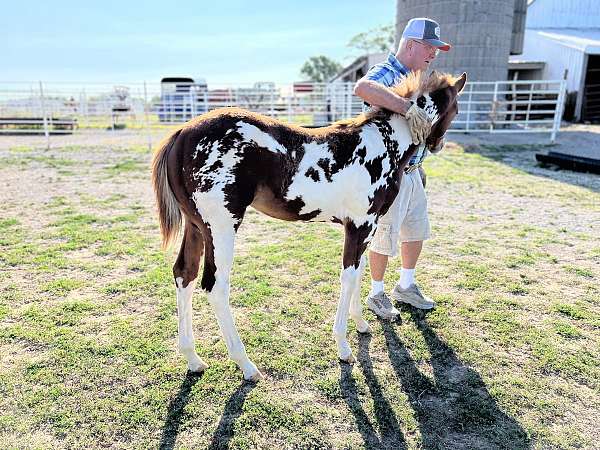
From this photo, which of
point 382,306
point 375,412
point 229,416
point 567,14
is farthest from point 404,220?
point 567,14

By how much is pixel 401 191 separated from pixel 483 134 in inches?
531

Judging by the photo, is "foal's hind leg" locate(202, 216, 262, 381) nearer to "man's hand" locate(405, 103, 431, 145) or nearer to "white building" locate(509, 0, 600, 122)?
"man's hand" locate(405, 103, 431, 145)

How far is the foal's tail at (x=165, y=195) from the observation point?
94.4 inches

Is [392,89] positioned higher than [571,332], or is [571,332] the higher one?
[392,89]

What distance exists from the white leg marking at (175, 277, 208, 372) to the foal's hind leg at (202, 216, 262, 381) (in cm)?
24

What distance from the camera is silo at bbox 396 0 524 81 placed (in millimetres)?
15414

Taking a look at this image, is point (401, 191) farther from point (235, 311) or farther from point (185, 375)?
point (185, 375)

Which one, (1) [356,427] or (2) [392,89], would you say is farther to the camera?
(2) [392,89]

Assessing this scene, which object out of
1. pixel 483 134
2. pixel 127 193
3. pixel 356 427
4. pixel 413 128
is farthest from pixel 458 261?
pixel 483 134

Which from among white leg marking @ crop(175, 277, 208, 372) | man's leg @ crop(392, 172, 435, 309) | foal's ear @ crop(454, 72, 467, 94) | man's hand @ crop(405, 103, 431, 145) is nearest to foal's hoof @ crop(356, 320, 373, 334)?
man's leg @ crop(392, 172, 435, 309)

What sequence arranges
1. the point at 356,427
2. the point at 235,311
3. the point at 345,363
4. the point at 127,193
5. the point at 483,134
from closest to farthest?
the point at 356,427
the point at 345,363
the point at 235,311
the point at 127,193
the point at 483,134

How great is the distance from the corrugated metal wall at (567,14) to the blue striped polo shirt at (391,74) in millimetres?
30555

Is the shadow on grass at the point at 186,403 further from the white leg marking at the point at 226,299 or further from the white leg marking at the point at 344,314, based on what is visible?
the white leg marking at the point at 344,314

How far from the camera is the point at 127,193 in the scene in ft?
23.6
